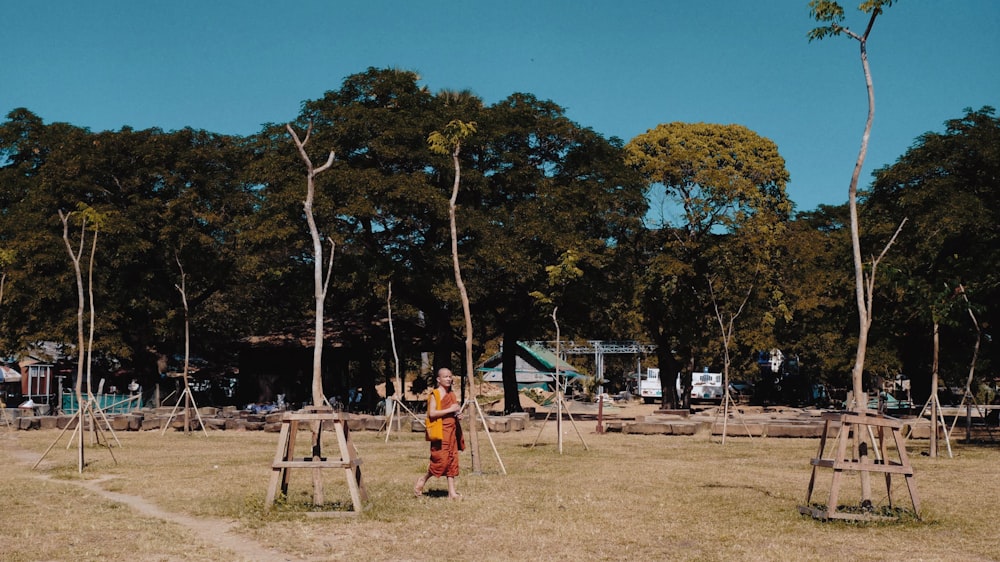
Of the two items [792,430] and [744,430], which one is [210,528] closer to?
[744,430]

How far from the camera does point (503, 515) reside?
12297 millimetres

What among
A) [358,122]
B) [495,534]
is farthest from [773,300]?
[495,534]

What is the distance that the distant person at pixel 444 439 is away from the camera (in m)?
13.6

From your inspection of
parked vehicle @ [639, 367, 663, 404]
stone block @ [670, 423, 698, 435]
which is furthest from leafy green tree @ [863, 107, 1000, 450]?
parked vehicle @ [639, 367, 663, 404]

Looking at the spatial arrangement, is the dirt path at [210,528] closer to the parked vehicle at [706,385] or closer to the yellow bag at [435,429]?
the yellow bag at [435,429]

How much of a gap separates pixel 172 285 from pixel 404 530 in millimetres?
35844

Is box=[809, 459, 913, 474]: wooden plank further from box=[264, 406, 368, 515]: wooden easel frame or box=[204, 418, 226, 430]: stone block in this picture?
box=[204, 418, 226, 430]: stone block

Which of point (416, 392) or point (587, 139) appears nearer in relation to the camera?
point (587, 139)

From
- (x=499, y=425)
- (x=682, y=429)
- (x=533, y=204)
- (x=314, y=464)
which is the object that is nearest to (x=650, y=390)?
(x=533, y=204)

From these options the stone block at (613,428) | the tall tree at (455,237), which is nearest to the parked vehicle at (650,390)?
the stone block at (613,428)

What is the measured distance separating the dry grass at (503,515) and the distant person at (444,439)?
0.34m

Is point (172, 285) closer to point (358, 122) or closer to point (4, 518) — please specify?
point (358, 122)

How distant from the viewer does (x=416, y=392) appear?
44.6 metres

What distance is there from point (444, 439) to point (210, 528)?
10.9 feet
